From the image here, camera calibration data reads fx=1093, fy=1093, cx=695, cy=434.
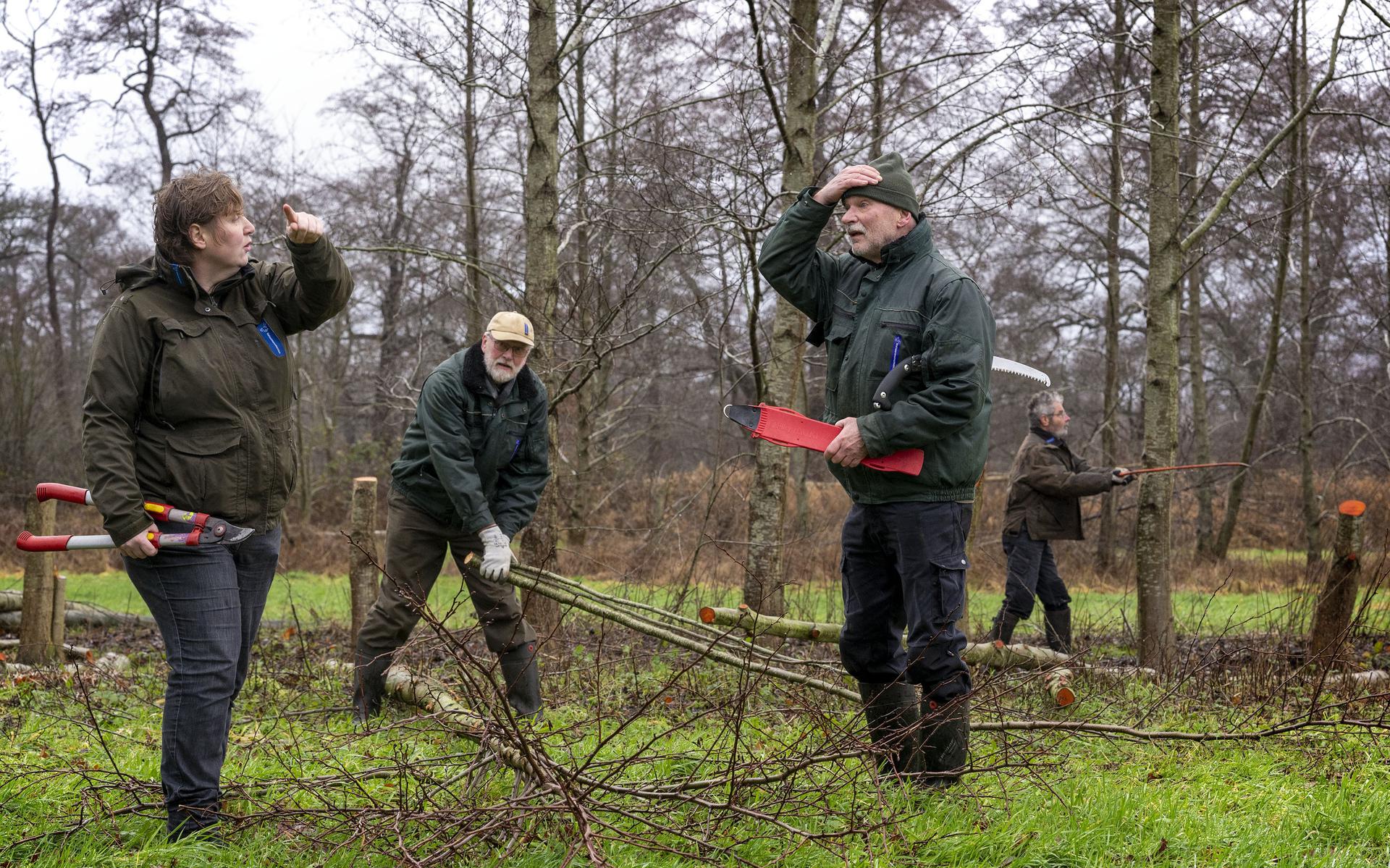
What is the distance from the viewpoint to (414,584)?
4.96 metres

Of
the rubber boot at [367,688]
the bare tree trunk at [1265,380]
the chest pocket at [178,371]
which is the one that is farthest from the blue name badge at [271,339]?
the bare tree trunk at [1265,380]

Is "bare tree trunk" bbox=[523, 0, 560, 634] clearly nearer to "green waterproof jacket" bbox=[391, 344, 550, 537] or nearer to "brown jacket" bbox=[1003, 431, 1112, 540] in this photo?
"green waterproof jacket" bbox=[391, 344, 550, 537]

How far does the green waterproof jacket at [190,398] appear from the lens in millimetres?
3027

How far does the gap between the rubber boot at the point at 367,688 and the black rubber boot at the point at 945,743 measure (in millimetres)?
2573

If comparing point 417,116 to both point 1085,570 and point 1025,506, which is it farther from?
point 1025,506

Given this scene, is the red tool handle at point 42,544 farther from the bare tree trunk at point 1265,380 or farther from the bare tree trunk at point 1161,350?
the bare tree trunk at point 1265,380

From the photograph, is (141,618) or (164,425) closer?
(164,425)

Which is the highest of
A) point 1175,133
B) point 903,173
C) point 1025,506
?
point 1175,133

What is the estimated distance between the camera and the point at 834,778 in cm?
315

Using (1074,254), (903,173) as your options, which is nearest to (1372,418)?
(1074,254)

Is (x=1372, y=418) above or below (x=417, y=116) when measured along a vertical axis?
below

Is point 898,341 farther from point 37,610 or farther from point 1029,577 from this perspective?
point 37,610

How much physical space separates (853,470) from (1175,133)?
4.05 meters

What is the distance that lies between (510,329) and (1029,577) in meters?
4.21
